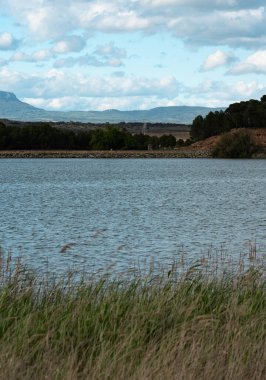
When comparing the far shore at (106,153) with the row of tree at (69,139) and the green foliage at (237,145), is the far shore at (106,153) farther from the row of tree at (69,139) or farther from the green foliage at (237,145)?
the green foliage at (237,145)

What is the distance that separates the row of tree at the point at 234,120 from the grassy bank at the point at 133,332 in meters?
152

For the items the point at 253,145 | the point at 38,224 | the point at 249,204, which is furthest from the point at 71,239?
the point at 253,145

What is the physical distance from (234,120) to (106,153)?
2716 centimetres

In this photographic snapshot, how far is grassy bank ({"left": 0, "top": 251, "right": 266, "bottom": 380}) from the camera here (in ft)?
30.4

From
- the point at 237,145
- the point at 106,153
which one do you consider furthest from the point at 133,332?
the point at 106,153

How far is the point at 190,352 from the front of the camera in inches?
377

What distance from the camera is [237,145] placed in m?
141

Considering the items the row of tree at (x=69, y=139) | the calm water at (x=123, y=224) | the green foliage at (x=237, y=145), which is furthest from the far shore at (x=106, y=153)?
the calm water at (x=123, y=224)

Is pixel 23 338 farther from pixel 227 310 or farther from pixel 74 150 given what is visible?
pixel 74 150

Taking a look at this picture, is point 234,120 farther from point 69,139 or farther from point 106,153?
point 69,139

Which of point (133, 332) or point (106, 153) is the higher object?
point (133, 332)

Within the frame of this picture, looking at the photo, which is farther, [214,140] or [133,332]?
[214,140]

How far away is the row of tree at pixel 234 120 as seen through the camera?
164125 mm

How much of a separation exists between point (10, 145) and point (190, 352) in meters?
168
